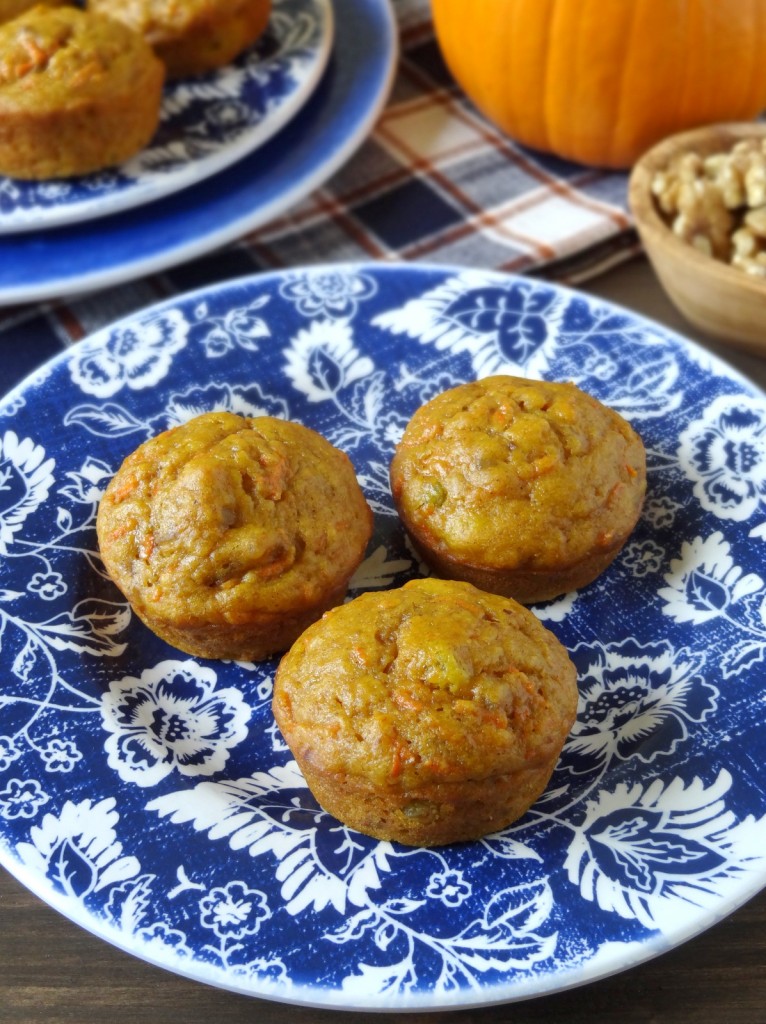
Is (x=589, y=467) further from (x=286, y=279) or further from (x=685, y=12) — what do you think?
(x=685, y=12)

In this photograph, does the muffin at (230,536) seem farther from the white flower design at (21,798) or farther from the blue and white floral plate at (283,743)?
the white flower design at (21,798)

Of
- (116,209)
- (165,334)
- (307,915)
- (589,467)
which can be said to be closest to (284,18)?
(116,209)

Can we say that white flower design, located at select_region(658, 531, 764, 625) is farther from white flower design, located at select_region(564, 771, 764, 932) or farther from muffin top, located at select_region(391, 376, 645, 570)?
white flower design, located at select_region(564, 771, 764, 932)

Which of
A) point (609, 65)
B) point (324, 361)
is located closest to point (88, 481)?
point (324, 361)

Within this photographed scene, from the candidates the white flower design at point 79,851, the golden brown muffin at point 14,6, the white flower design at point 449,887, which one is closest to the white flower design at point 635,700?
the white flower design at point 449,887

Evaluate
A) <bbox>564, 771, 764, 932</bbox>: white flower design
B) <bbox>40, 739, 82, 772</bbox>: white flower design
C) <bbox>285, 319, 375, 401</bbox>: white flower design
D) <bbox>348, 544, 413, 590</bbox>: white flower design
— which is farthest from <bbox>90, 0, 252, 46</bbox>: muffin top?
<bbox>564, 771, 764, 932</bbox>: white flower design
